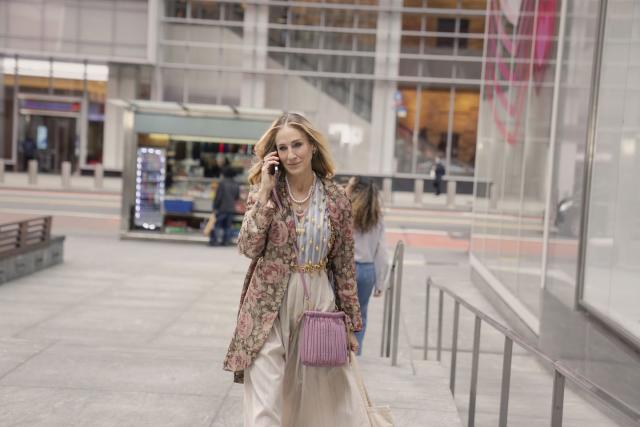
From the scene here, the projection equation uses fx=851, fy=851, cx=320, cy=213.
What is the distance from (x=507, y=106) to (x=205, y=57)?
83.8ft

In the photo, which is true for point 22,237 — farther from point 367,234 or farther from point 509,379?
point 509,379

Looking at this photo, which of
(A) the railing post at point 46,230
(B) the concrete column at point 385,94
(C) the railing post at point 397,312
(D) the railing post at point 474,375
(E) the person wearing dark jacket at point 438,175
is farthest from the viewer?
(B) the concrete column at point 385,94

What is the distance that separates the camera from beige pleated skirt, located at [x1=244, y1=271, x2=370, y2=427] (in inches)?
143

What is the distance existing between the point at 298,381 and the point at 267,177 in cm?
94

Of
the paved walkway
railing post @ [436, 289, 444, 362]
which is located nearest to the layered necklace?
the paved walkway

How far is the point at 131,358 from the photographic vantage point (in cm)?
654

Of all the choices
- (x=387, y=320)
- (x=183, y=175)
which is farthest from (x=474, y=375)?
(x=183, y=175)

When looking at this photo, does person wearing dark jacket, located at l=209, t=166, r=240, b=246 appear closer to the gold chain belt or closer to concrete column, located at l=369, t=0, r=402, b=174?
the gold chain belt

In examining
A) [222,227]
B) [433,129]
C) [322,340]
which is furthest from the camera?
[433,129]

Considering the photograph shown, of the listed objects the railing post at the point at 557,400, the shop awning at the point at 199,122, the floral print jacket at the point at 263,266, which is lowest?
the railing post at the point at 557,400

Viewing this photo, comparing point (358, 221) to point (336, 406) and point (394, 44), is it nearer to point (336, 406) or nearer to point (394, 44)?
point (336, 406)

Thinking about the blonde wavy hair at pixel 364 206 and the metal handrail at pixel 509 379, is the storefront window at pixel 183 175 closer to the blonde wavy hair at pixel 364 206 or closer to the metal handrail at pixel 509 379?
the blonde wavy hair at pixel 364 206

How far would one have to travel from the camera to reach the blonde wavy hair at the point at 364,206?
6973 millimetres

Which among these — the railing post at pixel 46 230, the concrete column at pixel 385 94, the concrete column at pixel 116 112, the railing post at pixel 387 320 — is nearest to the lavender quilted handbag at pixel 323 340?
the railing post at pixel 387 320
